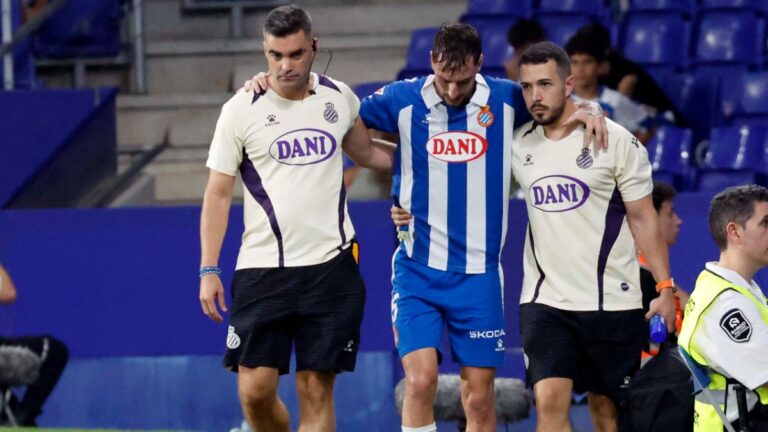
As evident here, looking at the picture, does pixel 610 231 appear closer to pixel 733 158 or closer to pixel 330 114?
pixel 330 114

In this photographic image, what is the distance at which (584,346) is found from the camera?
20.5ft

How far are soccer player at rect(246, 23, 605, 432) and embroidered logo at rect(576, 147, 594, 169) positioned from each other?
57 millimetres

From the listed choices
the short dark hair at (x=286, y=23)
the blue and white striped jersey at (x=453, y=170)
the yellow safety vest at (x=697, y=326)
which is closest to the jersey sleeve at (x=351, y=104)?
the blue and white striped jersey at (x=453, y=170)

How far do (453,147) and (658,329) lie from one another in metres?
1.07

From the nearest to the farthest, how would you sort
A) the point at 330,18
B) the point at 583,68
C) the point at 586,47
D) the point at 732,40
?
the point at 583,68, the point at 586,47, the point at 732,40, the point at 330,18

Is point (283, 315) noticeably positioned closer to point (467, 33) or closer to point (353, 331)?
point (353, 331)

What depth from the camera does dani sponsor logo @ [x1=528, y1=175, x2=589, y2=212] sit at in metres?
6.14

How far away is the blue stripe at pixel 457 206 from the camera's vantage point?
20.4 feet

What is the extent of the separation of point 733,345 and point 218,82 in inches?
308

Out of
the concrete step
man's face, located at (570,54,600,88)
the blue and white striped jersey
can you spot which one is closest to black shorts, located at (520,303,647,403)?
the blue and white striped jersey

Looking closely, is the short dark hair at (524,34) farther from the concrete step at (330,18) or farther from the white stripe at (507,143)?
the white stripe at (507,143)

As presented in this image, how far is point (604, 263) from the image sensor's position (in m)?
6.18

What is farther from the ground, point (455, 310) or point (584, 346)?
point (455, 310)

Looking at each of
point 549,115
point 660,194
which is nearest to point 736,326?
point 549,115
